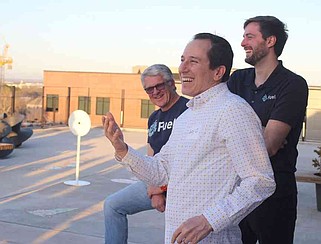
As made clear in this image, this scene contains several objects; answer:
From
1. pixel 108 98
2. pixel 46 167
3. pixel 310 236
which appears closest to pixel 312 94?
pixel 108 98

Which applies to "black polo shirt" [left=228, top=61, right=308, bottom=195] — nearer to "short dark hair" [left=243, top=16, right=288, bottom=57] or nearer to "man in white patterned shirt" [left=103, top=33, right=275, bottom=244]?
"short dark hair" [left=243, top=16, right=288, bottom=57]

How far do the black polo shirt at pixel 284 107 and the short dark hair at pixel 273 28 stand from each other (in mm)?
129

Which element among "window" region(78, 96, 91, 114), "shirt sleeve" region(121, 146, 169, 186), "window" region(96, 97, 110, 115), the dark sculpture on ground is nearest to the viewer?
"shirt sleeve" region(121, 146, 169, 186)

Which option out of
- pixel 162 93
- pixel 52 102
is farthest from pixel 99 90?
pixel 162 93

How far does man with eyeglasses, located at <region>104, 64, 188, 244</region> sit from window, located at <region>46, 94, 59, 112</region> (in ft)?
134

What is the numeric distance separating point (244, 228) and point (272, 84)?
88cm

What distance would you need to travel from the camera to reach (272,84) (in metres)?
3.12

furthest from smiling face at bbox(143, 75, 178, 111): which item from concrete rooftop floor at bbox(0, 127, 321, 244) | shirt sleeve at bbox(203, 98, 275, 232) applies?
concrete rooftop floor at bbox(0, 127, 321, 244)

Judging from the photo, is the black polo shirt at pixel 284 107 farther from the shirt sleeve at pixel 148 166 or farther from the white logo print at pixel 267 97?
the shirt sleeve at pixel 148 166

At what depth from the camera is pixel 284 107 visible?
3.00m

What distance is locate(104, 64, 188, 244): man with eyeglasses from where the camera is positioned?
13.9ft

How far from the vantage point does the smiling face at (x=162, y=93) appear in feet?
13.8

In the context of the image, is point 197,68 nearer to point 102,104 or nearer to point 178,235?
point 178,235

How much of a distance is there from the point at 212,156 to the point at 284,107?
76cm
